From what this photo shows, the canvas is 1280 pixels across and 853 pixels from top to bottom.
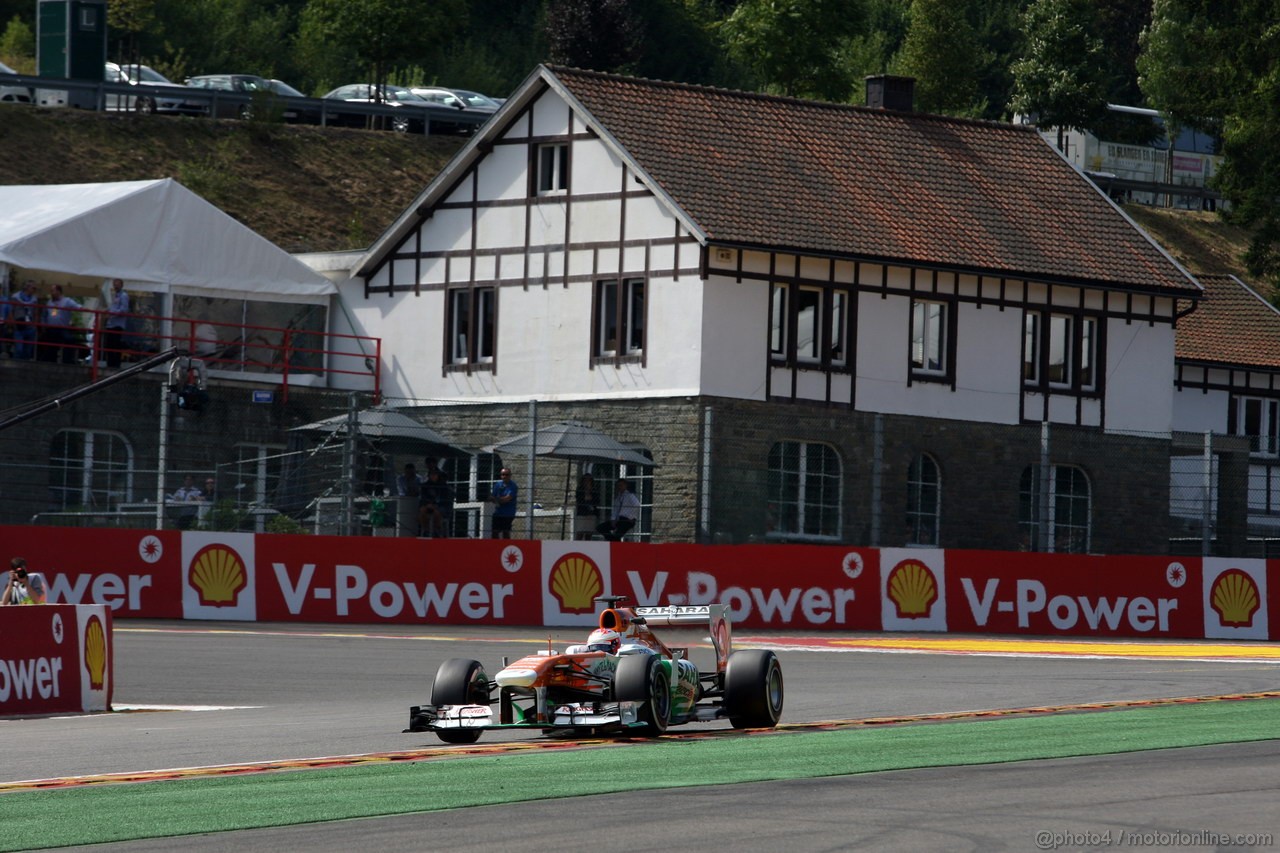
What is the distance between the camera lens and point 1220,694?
18828mm

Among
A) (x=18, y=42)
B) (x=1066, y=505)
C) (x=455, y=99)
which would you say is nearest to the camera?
(x=1066, y=505)

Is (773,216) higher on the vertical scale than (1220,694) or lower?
higher

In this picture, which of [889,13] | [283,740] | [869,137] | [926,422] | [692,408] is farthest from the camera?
[889,13]

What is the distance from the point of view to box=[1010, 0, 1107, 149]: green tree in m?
76.8

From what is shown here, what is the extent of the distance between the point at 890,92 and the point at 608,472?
44.2 feet

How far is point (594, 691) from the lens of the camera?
1462 cm

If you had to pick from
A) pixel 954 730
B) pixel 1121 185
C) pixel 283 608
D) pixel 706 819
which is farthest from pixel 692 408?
pixel 1121 185

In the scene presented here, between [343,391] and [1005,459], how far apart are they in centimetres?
1264

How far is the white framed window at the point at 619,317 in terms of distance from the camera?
128ft

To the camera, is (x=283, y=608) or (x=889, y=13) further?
(x=889, y=13)

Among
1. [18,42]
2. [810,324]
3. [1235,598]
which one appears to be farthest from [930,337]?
[18,42]

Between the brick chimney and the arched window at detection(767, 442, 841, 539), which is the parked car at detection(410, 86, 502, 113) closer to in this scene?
the brick chimney

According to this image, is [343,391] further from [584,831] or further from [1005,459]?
[584,831]

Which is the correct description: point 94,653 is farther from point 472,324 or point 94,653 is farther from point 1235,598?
point 472,324
